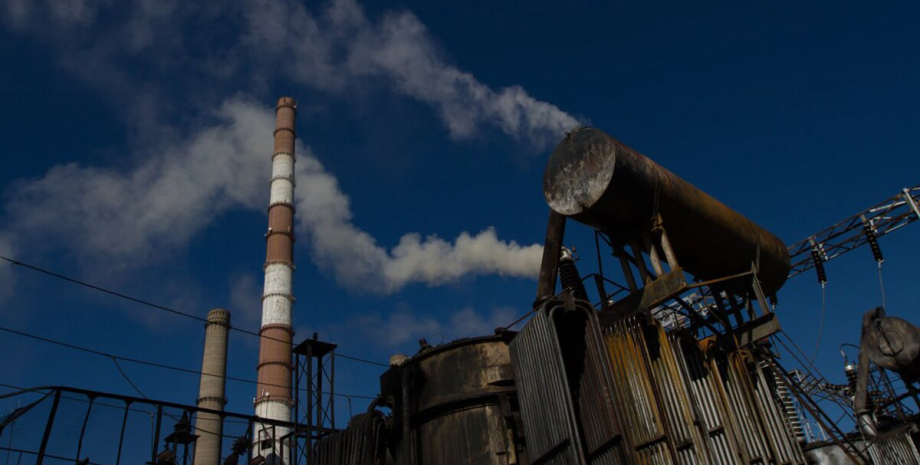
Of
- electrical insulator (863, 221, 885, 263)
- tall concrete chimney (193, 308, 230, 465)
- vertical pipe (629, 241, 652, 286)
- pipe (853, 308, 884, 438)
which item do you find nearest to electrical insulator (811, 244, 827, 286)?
electrical insulator (863, 221, 885, 263)

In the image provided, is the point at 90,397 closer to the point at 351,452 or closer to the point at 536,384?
the point at 351,452

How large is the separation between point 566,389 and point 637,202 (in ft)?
11.8

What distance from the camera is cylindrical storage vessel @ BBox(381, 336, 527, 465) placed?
8.81m

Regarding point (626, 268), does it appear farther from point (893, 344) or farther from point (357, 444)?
point (893, 344)

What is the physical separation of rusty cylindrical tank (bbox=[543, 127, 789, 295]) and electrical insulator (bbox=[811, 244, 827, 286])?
1307cm

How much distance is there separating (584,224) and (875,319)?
41.0ft

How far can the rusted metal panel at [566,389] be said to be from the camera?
721 centimetres

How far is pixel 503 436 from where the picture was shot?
877 centimetres

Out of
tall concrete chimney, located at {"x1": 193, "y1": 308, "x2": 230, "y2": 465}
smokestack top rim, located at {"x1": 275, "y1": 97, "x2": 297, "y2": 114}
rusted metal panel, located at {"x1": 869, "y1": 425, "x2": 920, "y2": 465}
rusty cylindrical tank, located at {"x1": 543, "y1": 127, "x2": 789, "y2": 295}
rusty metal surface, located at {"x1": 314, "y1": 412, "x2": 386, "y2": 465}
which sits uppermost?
smokestack top rim, located at {"x1": 275, "y1": 97, "x2": 297, "y2": 114}

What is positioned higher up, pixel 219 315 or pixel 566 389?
pixel 219 315

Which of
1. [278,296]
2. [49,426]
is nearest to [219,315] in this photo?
[278,296]

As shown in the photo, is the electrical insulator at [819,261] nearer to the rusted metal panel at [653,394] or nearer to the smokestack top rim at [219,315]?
the rusted metal panel at [653,394]

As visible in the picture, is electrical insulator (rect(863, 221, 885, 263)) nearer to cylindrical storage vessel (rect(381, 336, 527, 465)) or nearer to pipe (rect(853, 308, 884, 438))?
pipe (rect(853, 308, 884, 438))

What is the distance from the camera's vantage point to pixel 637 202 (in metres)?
9.73
